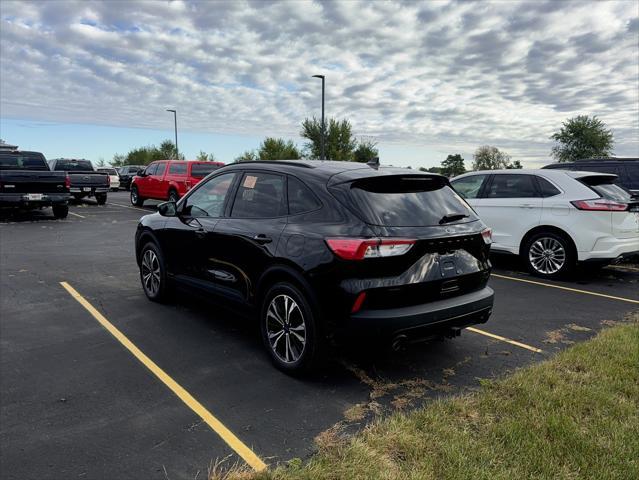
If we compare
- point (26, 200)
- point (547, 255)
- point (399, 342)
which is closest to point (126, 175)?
point (26, 200)

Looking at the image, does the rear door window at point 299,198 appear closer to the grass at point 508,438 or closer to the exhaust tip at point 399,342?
the exhaust tip at point 399,342

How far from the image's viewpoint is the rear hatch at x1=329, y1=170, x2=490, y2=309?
11.8ft

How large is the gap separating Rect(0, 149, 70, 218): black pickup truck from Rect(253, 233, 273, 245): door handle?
511 inches

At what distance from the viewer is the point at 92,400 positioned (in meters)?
3.67

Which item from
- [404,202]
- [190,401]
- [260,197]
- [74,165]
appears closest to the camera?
[190,401]

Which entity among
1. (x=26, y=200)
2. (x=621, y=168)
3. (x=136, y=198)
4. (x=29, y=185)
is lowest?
(x=136, y=198)

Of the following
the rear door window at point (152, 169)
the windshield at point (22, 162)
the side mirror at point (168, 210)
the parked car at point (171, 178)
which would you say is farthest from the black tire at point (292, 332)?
the rear door window at point (152, 169)

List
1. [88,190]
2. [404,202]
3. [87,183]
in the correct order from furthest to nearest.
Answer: [88,190]
[87,183]
[404,202]

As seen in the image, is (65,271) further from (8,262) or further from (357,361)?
(357,361)

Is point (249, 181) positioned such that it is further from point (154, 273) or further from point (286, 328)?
point (154, 273)

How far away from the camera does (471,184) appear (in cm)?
938

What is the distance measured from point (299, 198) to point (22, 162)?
49.9 feet

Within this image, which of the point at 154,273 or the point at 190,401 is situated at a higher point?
the point at 154,273

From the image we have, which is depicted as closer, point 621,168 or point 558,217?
point 558,217
